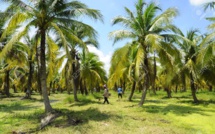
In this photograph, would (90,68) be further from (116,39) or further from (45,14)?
(45,14)

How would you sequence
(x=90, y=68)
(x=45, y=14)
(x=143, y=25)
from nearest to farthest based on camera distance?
(x=45, y=14)
(x=143, y=25)
(x=90, y=68)

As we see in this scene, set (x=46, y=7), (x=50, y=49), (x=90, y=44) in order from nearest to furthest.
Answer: (x=46, y=7)
(x=50, y=49)
(x=90, y=44)

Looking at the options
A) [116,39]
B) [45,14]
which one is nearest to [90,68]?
[116,39]

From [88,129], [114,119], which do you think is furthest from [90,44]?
[88,129]

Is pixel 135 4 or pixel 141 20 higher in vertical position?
pixel 135 4

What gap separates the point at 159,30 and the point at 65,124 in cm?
1001

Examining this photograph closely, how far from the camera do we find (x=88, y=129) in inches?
416

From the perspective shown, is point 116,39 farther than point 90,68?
No

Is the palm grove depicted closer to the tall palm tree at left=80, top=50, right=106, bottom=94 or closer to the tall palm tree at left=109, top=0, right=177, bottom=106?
the tall palm tree at left=109, top=0, right=177, bottom=106

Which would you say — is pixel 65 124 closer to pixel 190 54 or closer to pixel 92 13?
pixel 92 13

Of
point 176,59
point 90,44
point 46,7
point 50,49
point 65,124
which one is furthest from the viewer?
point 90,44

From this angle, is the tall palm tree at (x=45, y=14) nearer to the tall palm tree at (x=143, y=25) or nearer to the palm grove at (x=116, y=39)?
the palm grove at (x=116, y=39)

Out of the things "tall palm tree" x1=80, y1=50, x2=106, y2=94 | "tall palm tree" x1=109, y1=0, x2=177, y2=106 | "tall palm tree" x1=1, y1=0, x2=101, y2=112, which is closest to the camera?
"tall palm tree" x1=1, y1=0, x2=101, y2=112

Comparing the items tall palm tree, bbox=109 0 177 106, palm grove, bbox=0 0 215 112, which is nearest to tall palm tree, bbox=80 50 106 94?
palm grove, bbox=0 0 215 112
